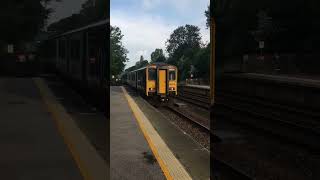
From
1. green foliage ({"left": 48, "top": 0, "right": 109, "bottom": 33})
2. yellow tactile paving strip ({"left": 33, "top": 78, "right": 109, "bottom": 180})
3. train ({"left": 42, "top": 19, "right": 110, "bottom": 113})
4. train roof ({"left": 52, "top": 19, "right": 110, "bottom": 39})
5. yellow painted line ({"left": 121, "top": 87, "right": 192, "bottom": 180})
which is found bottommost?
yellow painted line ({"left": 121, "top": 87, "right": 192, "bottom": 180})

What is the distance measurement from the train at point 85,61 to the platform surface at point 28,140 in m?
0.34

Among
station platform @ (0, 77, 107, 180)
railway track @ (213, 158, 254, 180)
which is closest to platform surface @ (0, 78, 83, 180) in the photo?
station platform @ (0, 77, 107, 180)

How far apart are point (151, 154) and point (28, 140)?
12.7 feet

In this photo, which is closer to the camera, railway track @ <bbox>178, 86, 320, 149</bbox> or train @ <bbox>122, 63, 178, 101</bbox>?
railway track @ <bbox>178, 86, 320, 149</bbox>

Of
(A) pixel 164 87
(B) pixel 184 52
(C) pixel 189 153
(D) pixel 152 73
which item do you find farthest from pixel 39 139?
(A) pixel 164 87

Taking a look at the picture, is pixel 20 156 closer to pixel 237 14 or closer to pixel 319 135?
pixel 237 14

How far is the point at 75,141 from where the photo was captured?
2598 millimetres

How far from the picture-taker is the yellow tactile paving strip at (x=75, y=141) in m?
2.52

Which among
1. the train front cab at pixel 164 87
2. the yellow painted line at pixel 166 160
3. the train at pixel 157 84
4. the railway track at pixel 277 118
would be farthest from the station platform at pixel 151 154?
the train front cab at pixel 164 87

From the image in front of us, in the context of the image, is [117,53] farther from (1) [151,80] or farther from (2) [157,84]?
(2) [157,84]

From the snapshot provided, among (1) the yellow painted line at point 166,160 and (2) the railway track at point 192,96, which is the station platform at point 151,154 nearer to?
(1) the yellow painted line at point 166,160

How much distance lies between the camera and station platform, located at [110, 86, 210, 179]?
5.19 meters

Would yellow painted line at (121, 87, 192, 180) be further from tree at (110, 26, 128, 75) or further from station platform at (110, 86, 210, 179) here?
tree at (110, 26, 128, 75)

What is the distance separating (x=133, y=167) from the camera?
5.45 meters
